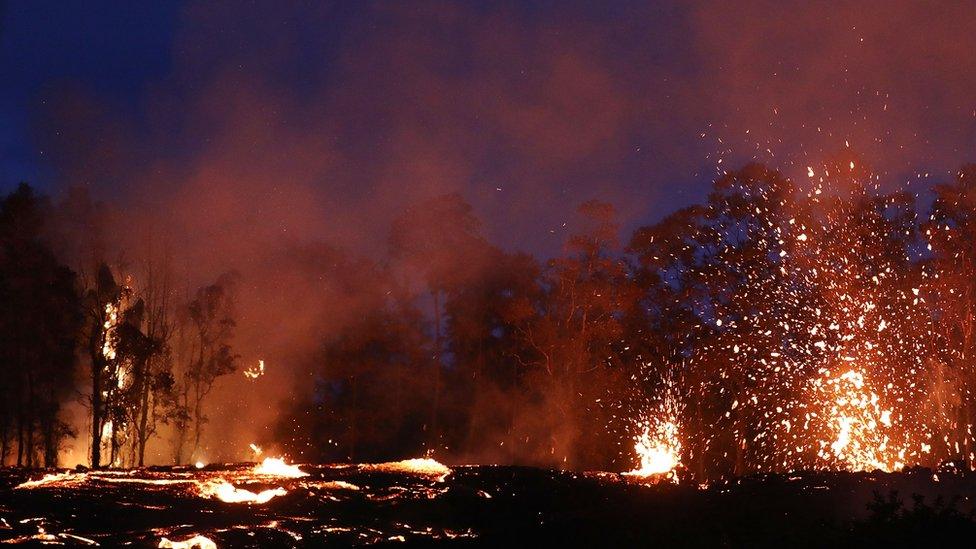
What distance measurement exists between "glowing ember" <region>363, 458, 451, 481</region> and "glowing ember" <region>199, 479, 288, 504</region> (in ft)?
5.90

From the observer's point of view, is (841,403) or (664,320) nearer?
(841,403)

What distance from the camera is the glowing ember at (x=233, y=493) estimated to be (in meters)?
8.55

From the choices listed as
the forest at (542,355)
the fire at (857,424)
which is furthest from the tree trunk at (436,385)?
the fire at (857,424)

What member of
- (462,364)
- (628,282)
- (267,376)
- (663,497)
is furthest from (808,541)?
(462,364)

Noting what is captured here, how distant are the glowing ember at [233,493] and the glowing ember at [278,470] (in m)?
0.70

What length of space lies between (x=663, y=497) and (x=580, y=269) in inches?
855

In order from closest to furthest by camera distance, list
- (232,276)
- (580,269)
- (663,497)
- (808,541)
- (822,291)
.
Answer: (808,541) → (663,497) → (822,291) → (232,276) → (580,269)

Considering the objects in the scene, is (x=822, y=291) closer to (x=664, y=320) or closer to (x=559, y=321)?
(x=664, y=320)

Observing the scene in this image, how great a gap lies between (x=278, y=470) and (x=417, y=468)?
5.84 feet

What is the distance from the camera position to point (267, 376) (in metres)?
30.7

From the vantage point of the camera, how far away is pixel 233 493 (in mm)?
8773

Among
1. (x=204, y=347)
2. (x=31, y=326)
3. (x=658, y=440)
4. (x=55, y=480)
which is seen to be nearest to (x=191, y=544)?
(x=55, y=480)

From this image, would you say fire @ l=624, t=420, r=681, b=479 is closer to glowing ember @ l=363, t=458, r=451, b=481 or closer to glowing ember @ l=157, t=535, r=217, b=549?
glowing ember @ l=363, t=458, r=451, b=481

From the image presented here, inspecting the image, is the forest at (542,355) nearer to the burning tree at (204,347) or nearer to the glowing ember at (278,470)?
the burning tree at (204,347)
